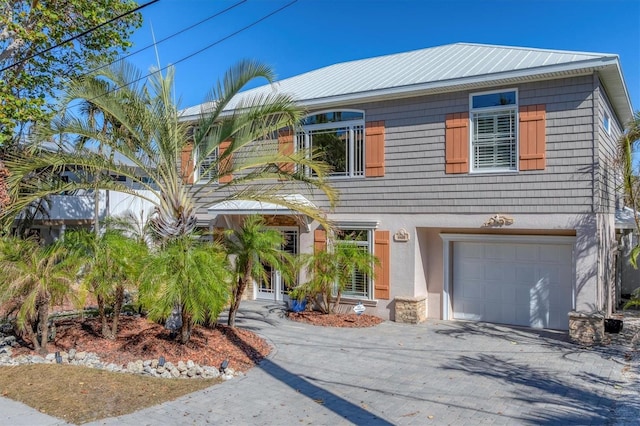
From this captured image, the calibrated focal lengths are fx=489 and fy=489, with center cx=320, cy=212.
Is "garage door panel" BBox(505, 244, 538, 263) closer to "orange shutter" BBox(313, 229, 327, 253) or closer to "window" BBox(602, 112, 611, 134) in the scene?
"window" BBox(602, 112, 611, 134)

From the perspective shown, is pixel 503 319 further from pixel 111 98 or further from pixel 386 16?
pixel 111 98

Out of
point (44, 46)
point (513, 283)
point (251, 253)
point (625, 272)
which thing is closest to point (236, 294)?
point (251, 253)

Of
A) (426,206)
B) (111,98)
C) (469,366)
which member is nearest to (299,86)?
(426,206)

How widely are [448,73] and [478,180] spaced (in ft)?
8.73

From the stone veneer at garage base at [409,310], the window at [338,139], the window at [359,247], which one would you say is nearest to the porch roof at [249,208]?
the window at [359,247]

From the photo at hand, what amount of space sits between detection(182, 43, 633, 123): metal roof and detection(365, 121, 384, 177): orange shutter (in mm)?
694

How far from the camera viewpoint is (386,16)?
43.1 ft

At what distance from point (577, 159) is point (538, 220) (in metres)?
1.44

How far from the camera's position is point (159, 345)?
324 inches

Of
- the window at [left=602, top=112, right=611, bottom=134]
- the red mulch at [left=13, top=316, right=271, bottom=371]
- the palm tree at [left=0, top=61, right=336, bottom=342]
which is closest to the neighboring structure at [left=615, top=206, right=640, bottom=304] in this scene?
the window at [left=602, top=112, right=611, bottom=134]

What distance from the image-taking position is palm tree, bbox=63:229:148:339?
8242 mm

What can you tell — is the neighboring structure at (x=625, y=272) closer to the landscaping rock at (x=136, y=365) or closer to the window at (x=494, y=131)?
the window at (x=494, y=131)

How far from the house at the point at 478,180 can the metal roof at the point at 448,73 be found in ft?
0.13

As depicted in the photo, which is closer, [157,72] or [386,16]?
[157,72]
